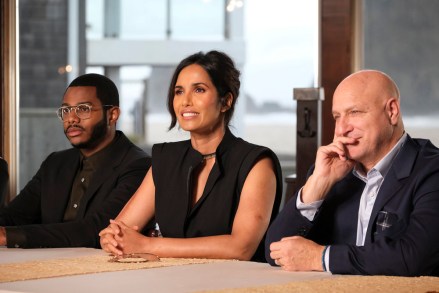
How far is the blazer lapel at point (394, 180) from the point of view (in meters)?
2.62

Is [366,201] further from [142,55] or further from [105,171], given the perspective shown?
[142,55]

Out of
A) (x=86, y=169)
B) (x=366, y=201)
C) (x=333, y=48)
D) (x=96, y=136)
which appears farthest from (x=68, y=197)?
(x=333, y=48)

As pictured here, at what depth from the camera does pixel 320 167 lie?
2.74 metres

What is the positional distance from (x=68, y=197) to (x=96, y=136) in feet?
1.00

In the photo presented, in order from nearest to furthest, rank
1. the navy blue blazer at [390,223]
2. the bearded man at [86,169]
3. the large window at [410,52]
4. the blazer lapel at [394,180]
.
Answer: the navy blue blazer at [390,223] < the blazer lapel at [394,180] < the bearded man at [86,169] < the large window at [410,52]

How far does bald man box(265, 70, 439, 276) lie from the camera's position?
2439 millimetres

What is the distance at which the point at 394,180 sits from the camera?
264 cm

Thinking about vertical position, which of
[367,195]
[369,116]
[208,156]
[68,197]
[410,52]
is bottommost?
[68,197]

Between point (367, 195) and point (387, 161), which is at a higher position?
point (387, 161)

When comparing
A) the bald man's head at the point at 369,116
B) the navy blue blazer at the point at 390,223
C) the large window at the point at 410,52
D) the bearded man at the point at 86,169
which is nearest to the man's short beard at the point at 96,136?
the bearded man at the point at 86,169

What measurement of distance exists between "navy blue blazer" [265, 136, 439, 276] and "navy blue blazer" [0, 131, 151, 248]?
93 centimetres

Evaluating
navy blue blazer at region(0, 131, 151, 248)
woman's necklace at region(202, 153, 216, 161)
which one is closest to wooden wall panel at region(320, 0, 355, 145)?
navy blue blazer at region(0, 131, 151, 248)

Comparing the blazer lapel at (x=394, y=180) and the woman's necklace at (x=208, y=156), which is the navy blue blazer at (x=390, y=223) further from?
the woman's necklace at (x=208, y=156)

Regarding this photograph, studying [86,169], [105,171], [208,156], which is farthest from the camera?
[86,169]
